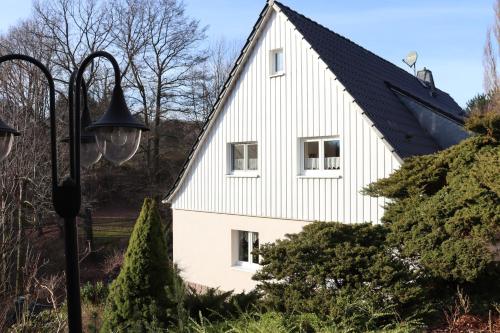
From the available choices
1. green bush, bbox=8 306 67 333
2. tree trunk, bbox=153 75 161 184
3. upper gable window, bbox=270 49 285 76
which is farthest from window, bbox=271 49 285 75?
tree trunk, bbox=153 75 161 184

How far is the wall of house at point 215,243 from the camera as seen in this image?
1220 centimetres

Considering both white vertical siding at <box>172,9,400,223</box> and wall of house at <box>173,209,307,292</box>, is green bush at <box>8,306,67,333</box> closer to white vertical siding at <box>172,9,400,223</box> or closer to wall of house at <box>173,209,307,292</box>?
wall of house at <box>173,209,307,292</box>

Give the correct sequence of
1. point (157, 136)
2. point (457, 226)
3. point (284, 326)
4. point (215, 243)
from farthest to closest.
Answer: point (157, 136)
point (215, 243)
point (457, 226)
point (284, 326)

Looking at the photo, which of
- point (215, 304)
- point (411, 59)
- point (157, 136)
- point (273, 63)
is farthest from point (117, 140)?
point (157, 136)

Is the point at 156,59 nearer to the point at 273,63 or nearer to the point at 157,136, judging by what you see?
the point at 157,136

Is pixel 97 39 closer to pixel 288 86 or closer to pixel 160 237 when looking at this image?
pixel 288 86

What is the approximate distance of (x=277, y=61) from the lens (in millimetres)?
12469

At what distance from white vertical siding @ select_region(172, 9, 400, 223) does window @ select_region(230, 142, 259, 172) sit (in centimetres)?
27

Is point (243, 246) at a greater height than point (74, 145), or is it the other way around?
point (74, 145)

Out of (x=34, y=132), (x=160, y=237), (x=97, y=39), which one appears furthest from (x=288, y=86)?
(x=97, y=39)

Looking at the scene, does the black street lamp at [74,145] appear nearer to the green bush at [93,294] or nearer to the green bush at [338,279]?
the green bush at [338,279]

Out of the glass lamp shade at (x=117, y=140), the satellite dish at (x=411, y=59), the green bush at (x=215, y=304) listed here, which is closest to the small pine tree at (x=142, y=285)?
the green bush at (x=215, y=304)

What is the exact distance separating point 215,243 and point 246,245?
0.92m

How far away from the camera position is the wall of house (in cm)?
1220
